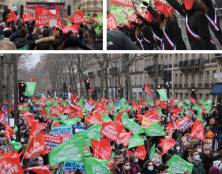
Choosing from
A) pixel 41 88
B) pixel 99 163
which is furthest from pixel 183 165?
pixel 41 88

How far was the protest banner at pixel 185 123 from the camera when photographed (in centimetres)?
1145

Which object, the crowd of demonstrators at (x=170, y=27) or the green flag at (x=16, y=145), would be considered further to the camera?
the green flag at (x=16, y=145)

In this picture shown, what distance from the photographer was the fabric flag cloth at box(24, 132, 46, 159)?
7602 millimetres

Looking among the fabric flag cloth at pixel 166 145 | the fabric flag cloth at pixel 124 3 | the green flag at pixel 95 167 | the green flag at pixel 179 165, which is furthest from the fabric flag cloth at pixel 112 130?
the fabric flag cloth at pixel 124 3

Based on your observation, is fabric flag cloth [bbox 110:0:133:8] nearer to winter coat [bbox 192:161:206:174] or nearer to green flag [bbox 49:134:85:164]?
green flag [bbox 49:134:85:164]

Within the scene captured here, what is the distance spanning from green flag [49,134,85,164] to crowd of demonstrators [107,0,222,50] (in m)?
1.76

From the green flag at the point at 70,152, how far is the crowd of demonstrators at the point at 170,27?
1.76 metres

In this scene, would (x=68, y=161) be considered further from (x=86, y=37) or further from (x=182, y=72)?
(x=182, y=72)

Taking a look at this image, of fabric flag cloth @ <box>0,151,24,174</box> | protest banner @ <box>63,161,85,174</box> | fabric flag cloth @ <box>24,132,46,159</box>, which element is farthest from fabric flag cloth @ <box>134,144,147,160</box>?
fabric flag cloth @ <box>0,151,24,174</box>

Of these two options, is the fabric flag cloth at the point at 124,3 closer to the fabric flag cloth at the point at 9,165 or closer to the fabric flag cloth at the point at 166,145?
the fabric flag cloth at the point at 166,145

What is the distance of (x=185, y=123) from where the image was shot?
11.5m

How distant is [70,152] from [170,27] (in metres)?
2.83

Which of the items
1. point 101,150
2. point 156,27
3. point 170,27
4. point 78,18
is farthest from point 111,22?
point 78,18

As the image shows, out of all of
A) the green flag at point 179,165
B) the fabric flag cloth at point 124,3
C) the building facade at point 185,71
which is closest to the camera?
the green flag at point 179,165
